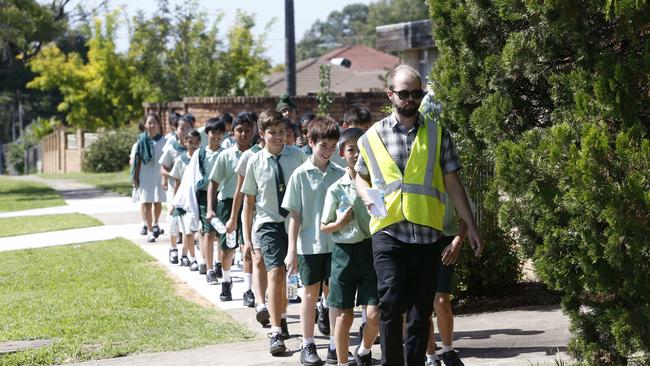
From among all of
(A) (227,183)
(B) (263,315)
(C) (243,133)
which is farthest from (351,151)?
(A) (227,183)

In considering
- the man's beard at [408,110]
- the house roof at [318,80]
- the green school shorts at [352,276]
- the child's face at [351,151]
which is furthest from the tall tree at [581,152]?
the house roof at [318,80]

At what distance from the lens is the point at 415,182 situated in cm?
655

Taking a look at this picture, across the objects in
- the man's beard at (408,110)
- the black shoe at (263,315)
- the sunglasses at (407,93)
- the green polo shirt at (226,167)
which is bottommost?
the black shoe at (263,315)

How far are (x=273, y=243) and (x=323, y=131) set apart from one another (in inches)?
54.6

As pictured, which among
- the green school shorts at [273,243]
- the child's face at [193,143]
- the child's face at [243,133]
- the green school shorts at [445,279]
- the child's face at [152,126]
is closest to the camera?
the green school shorts at [445,279]

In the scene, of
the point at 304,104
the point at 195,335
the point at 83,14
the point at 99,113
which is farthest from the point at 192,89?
the point at 195,335

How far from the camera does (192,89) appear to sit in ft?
99.6

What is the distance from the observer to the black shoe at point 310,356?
7.96 metres

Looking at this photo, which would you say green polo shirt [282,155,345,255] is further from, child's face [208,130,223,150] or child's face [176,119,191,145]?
child's face [176,119,191,145]

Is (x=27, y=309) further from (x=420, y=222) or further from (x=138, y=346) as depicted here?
(x=420, y=222)

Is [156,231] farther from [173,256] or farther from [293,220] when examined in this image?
[293,220]

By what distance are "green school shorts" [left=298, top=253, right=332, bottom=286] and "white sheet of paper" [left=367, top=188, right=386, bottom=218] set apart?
5.34ft

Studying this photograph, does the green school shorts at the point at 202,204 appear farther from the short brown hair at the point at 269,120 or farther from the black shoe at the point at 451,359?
the black shoe at the point at 451,359

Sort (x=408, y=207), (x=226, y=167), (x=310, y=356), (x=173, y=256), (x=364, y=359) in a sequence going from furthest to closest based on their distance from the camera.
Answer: (x=173, y=256) < (x=226, y=167) < (x=310, y=356) < (x=364, y=359) < (x=408, y=207)
